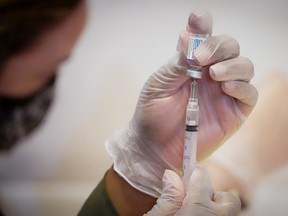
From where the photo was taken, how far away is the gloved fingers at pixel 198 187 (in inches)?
45.1

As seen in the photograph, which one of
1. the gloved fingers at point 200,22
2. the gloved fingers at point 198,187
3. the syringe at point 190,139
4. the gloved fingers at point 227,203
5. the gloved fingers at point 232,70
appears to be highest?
the gloved fingers at point 200,22

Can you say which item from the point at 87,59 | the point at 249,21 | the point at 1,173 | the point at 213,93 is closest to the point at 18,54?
the point at 87,59

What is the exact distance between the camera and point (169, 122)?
1.24m

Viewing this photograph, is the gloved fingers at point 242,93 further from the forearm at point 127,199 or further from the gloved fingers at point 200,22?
the forearm at point 127,199

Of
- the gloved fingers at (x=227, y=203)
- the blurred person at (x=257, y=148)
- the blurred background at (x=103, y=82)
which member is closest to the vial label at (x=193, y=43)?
the blurred background at (x=103, y=82)

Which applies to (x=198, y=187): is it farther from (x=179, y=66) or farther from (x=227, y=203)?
(x=179, y=66)

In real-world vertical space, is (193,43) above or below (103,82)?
above

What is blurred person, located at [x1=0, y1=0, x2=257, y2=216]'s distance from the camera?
43.0 inches

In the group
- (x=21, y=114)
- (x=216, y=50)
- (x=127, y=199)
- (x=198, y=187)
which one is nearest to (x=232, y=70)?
(x=216, y=50)

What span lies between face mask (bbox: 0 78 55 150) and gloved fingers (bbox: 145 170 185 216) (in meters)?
0.39

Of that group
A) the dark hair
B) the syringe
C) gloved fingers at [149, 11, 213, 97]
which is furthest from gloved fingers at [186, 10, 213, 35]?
the dark hair

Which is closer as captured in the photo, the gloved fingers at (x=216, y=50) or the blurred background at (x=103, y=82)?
the gloved fingers at (x=216, y=50)

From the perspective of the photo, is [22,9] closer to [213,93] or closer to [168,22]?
[168,22]

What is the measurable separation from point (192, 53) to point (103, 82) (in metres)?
0.28
